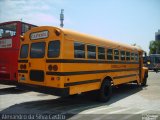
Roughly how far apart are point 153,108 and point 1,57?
7.69 meters

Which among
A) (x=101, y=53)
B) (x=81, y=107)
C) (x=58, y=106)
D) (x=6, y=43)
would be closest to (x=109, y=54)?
(x=101, y=53)

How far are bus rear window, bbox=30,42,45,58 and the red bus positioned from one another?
10.2 feet

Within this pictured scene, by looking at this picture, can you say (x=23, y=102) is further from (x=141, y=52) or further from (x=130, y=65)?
(x=141, y=52)

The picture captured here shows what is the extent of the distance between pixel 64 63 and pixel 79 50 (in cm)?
95

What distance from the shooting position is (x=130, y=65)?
41.5 feet

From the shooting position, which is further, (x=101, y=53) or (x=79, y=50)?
(x=101, y=53)

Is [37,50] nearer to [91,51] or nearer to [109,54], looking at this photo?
[91,51]

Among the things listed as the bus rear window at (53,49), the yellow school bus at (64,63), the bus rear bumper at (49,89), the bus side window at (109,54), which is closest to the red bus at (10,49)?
the yellow school bus at (64,63)

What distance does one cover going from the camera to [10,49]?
37.8ft

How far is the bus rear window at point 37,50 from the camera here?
800 centimetres

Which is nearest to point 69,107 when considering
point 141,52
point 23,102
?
point 23,102

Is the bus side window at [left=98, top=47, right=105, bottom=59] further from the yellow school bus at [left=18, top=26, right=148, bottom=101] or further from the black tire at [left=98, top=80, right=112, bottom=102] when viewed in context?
the black tire at [left=98, top=80, right=112, bottom=102]

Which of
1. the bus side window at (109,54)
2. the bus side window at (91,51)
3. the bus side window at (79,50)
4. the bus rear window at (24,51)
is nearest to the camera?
the bus side window at (79,50)

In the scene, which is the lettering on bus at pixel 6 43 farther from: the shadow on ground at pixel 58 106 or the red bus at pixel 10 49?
the shadow on ground at pixel 58 106
